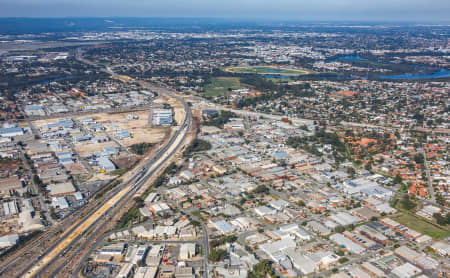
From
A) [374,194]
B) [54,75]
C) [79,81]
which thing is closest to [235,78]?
[79,81]

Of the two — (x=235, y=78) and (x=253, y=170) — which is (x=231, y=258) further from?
(x=235, y=78)

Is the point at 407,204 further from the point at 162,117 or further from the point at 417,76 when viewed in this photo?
the point at 417,76

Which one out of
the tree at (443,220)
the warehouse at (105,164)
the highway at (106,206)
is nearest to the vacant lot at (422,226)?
the tree at (443,220)

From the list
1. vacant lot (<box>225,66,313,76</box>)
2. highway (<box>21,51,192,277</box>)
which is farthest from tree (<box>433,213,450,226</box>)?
vacant lot (<box>225,66,313,76</box>)

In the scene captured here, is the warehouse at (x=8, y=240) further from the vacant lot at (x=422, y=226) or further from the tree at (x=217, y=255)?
the vacant lot at (x=422, y=226)

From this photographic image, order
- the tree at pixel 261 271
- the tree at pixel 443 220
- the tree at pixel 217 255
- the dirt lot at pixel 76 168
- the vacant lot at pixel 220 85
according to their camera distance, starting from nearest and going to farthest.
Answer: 1. the tree at pixel 261 271
2. the tree at pixel 217 255
3. the tree at pixel 443 220
4. the dirt lot at pixel 76 168
5. the vacant lot at pixel 220 85

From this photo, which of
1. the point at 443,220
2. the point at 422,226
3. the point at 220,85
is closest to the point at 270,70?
the point at 220,85
